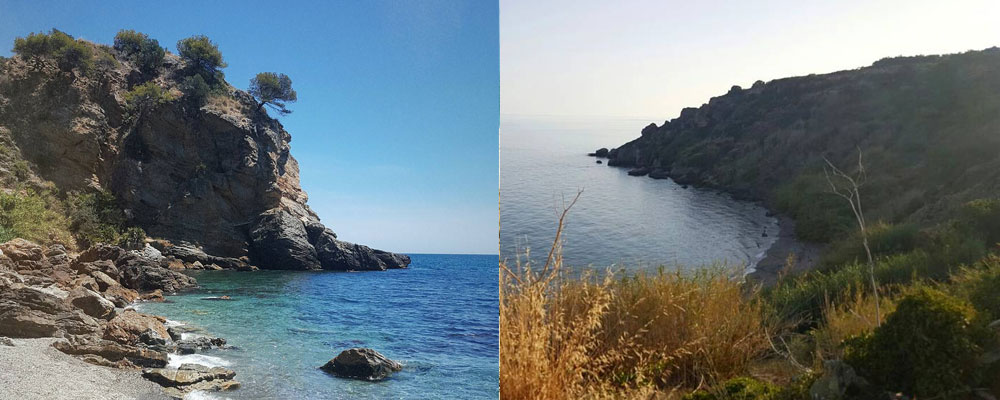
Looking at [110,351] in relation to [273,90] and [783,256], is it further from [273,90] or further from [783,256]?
[783,256]

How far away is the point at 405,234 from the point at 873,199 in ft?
24.3

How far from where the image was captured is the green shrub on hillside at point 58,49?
3.05 metres

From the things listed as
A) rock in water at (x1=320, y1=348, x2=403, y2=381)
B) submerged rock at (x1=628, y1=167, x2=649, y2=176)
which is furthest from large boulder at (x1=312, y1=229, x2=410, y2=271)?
submerged rock at (x1=628, y1=167, x2=649, y2=176)

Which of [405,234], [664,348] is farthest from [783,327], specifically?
[405,234]

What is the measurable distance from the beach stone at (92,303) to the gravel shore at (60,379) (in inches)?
7.8

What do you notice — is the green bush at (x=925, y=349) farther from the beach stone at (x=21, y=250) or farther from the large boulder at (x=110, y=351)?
the beach stone at (x=21, y=250)

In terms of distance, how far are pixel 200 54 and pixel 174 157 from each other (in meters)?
0.61

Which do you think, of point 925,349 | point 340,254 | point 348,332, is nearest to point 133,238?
point 348,332

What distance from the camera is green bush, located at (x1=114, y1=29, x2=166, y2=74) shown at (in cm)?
308

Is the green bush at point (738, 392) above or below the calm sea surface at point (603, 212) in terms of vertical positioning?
below

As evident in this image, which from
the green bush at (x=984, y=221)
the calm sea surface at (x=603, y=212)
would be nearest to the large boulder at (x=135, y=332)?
the calm sea surface at (x=603, y=212)

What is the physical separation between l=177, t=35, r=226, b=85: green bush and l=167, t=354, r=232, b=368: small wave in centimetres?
137

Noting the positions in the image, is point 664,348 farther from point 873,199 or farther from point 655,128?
point 655,128

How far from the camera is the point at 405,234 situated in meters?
3.30
